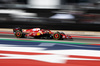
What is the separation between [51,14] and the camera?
13.9 metres

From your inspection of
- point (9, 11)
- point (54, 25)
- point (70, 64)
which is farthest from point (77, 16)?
point (70, 64)

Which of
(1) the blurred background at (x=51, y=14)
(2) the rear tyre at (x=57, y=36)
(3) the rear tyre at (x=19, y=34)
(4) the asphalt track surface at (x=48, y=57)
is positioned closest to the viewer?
(4) the asphalt track surface at (x=48, y=57)

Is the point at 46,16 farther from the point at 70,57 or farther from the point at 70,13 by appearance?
the point at 70,57

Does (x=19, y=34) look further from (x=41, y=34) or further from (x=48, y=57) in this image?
(x=48, y=57)

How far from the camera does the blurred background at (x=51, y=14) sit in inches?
499

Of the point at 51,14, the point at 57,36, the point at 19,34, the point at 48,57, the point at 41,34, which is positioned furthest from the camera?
the point at 51,14

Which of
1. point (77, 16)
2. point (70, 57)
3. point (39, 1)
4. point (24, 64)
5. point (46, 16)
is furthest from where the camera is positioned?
point (39, 1)

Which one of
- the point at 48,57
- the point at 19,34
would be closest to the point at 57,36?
the point at 19,34

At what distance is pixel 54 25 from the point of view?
13188mm

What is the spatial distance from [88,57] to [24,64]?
1.80m

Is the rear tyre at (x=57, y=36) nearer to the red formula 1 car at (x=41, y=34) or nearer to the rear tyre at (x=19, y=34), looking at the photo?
the red formula 1 car at (x=41, y=34)

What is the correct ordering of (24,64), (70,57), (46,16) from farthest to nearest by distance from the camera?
1. (46,16)
2. (70,57)
3. (24,64)

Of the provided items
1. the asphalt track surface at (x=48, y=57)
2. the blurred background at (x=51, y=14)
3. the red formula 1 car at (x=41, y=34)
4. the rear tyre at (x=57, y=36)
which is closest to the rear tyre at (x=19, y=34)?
the red formula 1 car at (x=41, y=34)

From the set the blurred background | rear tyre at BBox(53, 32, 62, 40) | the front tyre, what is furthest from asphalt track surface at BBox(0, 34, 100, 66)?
the blurred background
